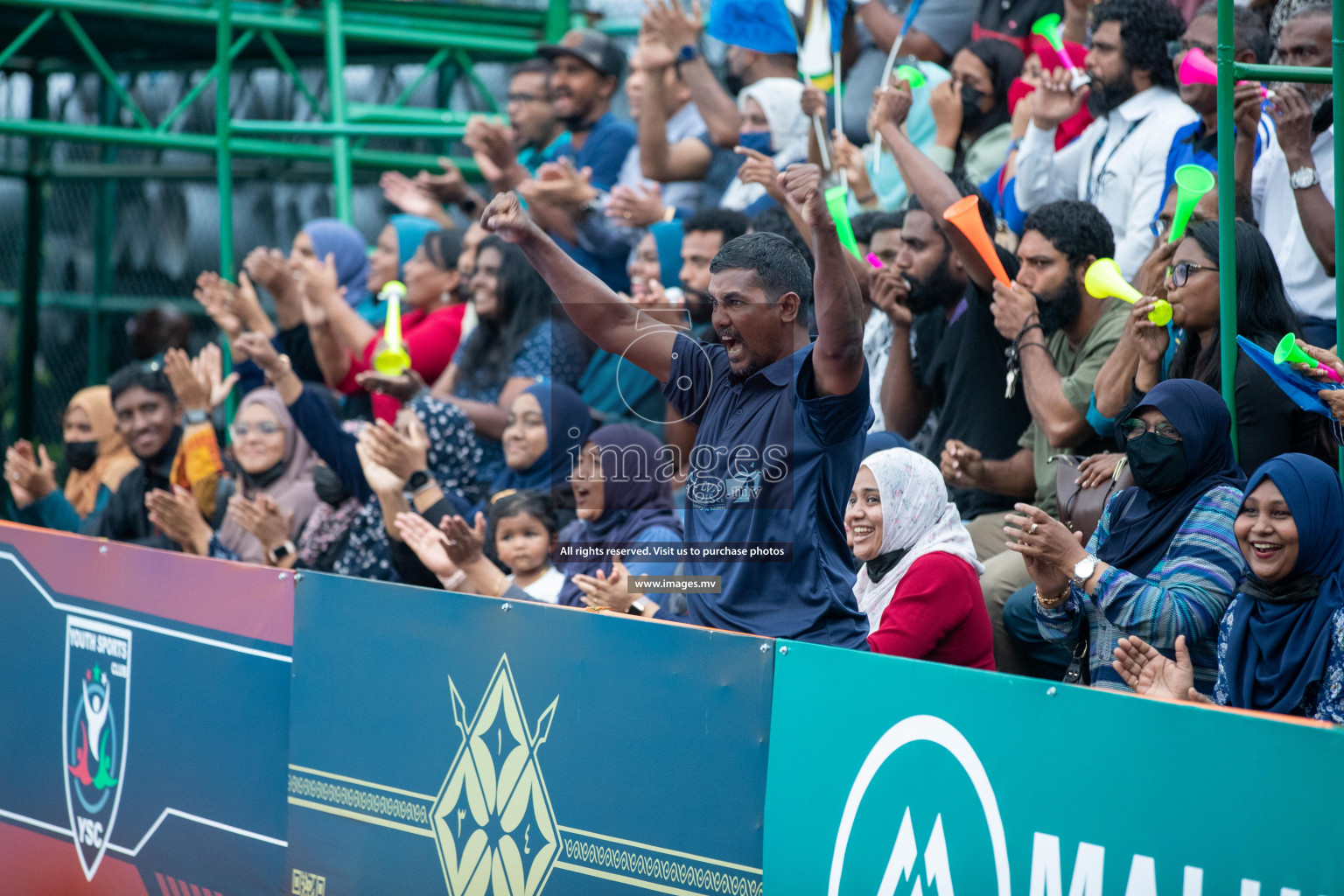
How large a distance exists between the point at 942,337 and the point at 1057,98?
3.30ft

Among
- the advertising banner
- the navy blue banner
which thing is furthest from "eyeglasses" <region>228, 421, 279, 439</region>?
the navy blue banner

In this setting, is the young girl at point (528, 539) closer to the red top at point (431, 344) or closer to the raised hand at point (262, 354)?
the raised hand at point (262, 354)

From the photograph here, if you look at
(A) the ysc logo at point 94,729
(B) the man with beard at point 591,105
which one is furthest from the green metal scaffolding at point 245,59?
(A) the ysc logo at point 94,729

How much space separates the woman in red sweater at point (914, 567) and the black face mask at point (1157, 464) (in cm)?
52

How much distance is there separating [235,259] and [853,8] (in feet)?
16.3

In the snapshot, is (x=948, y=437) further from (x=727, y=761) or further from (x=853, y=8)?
(x=853, y=8)

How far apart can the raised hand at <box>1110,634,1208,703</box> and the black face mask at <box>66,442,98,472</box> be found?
607 cm

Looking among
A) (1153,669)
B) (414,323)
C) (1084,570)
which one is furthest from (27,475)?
(1153,669)

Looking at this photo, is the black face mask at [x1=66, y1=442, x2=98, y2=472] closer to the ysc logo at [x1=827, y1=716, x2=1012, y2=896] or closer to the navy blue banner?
the navy blue banner

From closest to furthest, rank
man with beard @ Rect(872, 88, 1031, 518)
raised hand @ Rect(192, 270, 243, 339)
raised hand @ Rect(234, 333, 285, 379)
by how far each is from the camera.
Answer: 1. man with beard @ Rect(872, 88, 1031, 518)
2. raised hand @ Rect(234, 333, 285, 379)
3. raised hand @ Rect(192, 270, 243, 339)

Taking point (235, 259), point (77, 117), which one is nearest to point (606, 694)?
point (235, 259)

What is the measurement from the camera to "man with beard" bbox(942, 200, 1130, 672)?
4531mm

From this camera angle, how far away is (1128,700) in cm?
257

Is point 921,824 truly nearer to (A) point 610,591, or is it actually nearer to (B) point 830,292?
(B) point 830,292
